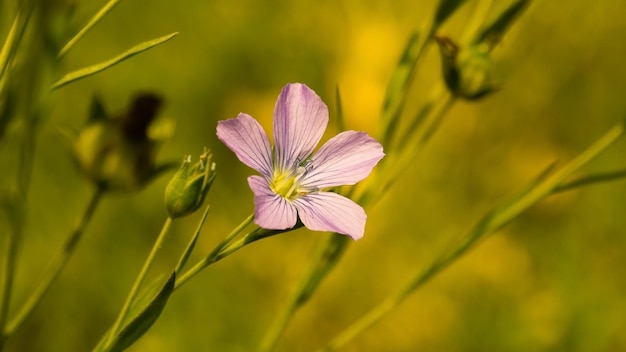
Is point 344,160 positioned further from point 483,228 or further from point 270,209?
point 483,228

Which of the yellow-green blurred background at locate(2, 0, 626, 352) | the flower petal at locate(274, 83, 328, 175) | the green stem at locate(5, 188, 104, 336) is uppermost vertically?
the flower petal at locate(274, 83, 328, 175)

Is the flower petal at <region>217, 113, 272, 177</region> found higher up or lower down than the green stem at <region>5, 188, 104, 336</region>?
higher up

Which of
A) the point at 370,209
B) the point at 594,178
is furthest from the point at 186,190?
the point at 370,209

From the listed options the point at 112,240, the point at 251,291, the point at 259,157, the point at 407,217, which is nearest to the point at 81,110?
the point at 112,240

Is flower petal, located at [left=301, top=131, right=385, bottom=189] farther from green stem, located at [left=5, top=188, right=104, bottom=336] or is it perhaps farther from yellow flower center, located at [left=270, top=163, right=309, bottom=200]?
green stem, located at [left=5, top=188, right=104, bottom=336]

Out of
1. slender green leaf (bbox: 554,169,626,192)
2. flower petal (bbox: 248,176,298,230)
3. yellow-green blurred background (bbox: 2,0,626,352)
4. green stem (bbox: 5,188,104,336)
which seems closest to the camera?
flower petal (bbox: 248,176,298,230)

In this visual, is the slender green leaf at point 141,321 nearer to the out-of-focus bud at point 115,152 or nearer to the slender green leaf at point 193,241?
the slender green leaf at point 193,241

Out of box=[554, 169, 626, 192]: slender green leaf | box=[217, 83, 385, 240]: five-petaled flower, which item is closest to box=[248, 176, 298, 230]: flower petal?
box=[217, 83, 385, 240]: five-petaled flower
